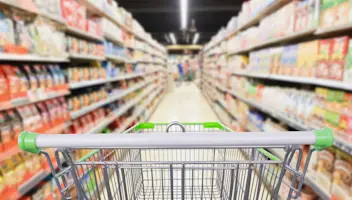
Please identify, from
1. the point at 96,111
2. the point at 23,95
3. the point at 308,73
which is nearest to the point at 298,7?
the point at 308,73

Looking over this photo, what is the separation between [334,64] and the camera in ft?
4.12

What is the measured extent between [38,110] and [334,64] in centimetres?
203

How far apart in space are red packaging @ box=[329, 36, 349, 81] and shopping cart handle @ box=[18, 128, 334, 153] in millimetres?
936

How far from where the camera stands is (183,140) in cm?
52

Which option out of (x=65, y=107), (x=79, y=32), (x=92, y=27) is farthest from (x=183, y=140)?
(x=92, y=27)

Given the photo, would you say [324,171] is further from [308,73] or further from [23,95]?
[23,95]

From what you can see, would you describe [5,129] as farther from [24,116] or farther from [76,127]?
[76,127]

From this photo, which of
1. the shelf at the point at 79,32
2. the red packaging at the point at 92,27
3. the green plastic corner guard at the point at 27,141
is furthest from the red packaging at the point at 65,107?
the green plastic corner guard at the point at 27,141

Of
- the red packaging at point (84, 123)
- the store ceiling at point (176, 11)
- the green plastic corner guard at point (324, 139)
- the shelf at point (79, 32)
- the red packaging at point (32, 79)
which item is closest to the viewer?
the green plastic corner guard at point (324, 139)

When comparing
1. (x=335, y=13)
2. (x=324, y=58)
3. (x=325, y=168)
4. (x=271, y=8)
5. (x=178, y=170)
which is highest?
(x=271, y=8)

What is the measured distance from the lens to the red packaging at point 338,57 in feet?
3.88

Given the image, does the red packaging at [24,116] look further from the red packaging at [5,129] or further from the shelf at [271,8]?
the shelf at [271,8]

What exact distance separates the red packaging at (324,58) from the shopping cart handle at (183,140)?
3.40 feet

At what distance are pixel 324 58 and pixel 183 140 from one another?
1340 mm
